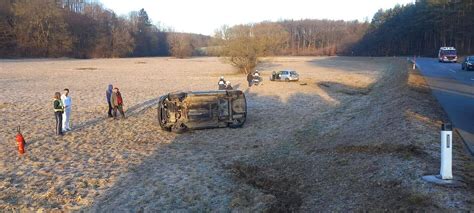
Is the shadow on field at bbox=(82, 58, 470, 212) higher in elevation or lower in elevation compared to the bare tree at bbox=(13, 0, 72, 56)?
lower

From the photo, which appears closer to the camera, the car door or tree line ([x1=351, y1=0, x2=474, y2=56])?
the car door

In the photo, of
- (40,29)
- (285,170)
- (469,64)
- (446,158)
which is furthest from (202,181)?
(40,29)

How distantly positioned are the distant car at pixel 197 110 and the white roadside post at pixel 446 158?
34.5ft

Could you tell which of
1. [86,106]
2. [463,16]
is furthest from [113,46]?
[86,106]

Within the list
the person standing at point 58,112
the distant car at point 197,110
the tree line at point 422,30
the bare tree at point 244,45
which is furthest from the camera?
the tree line at point 422,30

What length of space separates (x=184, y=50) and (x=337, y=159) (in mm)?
132202

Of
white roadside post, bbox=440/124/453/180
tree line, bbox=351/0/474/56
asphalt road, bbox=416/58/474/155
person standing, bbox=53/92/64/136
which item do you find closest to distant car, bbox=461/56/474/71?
asphalt road, bbox=416/58/474/155

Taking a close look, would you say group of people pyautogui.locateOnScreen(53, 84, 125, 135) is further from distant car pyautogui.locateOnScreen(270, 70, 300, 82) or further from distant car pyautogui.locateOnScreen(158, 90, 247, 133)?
distant car pyautogui.locateOnScreen(270, 70, 300, 82)

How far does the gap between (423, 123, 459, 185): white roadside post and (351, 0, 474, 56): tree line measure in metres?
94.4

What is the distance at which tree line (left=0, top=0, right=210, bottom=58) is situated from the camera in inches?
4195

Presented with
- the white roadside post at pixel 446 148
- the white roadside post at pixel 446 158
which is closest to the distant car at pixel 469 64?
the white roadside post at pixel 446 158

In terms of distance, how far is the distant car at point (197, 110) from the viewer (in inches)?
675

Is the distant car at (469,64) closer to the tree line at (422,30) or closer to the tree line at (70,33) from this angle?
the tree line at (422,30)

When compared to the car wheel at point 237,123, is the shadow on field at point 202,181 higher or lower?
lower
